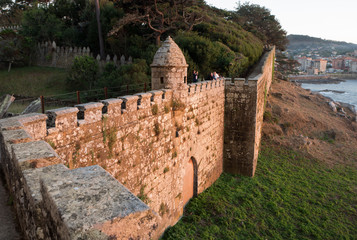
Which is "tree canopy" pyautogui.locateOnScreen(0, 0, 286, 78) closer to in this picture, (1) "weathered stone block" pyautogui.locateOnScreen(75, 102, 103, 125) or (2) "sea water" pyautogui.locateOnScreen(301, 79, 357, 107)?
(1) "weathered stone block" pyautogui.locateOnScreen(75, 102, 103, 125)

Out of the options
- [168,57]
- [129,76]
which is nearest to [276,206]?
[168,57]

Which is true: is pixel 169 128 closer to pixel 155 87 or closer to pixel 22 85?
pixel 155 87

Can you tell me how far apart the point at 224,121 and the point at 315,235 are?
6.73 m

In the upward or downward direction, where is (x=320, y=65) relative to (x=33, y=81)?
upward

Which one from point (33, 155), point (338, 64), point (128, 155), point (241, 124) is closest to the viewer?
point (33, 155)

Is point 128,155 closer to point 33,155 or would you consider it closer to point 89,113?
point 89,113

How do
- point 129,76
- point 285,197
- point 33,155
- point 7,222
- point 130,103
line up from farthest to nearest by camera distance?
point 129,76 → point 285,197 → point 130,103 → point 7,222 → point 33,155

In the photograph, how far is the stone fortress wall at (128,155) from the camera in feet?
5.97

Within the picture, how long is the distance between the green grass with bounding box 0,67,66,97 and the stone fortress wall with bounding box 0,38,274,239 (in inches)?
548

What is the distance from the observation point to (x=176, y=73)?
8898mm

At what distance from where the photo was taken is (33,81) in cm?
2316

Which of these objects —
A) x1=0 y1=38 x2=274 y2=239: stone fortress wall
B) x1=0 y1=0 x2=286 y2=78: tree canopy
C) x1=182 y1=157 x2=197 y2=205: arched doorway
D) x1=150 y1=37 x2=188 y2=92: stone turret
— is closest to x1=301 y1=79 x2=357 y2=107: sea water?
x1=0 y1=0 x2=286 y2=78: tree canopy

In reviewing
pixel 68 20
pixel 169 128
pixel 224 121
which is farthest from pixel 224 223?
pixel 68 20

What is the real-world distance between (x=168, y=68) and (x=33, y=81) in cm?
1939
